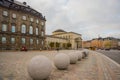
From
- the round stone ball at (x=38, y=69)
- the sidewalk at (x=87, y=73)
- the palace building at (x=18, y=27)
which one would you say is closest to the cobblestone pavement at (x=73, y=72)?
the sidewalk at (x=87, y=73)

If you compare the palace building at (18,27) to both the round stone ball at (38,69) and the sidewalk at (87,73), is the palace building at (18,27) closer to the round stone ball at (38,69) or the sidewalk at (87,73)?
the sidewalk at (87,73)

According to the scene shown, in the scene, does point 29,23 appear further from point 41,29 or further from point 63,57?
point 63,57

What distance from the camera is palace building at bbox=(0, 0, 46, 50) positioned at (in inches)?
2147

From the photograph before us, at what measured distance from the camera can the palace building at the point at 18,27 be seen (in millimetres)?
54531

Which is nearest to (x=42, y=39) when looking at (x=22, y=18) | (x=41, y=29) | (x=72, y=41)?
(x=41, y=29)

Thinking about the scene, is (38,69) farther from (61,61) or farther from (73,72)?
(61,61)

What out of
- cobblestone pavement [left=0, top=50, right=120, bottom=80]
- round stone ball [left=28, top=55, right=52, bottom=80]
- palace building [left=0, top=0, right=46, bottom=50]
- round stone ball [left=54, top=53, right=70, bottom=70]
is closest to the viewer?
round stone ball [left=28, top=55, right=52, bottom=80]

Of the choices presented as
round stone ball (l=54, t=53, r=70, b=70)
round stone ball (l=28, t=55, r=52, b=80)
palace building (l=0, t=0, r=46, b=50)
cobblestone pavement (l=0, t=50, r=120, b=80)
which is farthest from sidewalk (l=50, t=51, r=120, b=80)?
palace building (l=0, t=0, r=46, b=50)

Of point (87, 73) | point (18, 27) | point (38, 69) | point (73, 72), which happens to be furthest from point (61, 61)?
point (18, 27)

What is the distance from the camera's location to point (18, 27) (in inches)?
2354

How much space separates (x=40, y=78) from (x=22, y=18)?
5490 centimetres

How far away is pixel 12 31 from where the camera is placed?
57.5 meters

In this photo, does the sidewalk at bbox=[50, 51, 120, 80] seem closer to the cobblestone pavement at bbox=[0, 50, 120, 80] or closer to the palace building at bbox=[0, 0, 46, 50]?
the cobblestone pavement at bbox=[0, 50, 120, 80]

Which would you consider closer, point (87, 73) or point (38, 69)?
point (38, 69)
